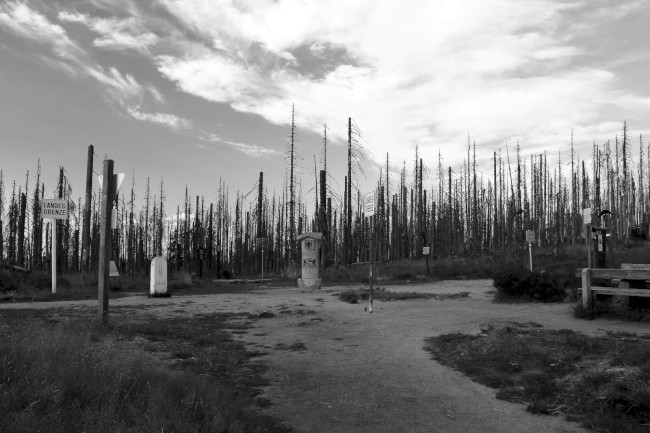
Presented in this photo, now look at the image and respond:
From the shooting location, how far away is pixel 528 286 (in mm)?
14258

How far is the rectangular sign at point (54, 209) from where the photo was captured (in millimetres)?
17594

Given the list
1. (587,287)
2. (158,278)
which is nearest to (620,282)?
(587,287)

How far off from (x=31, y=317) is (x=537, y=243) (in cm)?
4676

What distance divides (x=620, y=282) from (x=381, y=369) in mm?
7855

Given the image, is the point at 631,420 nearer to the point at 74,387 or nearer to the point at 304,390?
the point at 304,390

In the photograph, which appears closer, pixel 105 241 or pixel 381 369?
pixel 381 369

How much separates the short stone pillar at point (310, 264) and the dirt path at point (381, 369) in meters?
8.89

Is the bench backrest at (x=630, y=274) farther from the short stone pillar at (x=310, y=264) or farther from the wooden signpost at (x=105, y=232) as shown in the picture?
the short stone pillar at (x=310, y=264)

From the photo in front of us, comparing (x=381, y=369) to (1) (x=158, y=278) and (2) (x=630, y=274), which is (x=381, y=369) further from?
(1) (x=158, y=278)

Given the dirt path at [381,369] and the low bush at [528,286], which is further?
the low bush at [528,286]

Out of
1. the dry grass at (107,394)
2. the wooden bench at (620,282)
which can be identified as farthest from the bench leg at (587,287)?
the dry grass at (107,394)

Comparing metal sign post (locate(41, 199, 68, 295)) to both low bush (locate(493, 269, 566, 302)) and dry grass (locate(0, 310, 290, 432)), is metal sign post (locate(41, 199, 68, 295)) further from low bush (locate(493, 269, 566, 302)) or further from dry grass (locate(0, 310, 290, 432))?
low bush (locate(493, 269, 566, 302))

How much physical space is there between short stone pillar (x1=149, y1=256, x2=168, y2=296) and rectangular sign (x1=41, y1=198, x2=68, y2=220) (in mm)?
4088

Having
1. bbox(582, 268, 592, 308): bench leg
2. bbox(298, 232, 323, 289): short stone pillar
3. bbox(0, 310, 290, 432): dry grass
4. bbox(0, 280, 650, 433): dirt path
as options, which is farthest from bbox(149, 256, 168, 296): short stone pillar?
bbox(582, 268, 592, 308): bench leg
